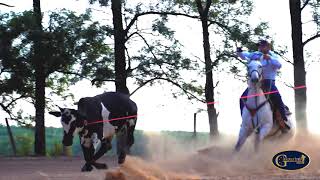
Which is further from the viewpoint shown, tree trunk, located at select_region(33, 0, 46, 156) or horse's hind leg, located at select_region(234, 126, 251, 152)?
tree trunk, located at select_region(33, 0, 46, 156)

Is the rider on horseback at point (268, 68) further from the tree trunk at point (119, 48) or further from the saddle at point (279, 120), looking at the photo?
the tree trunk at point (119, 48)

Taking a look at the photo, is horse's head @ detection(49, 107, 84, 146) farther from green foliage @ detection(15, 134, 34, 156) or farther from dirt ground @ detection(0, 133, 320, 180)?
green foliage @ detection(15, 134, 34, 156)

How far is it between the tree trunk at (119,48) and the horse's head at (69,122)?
12.6 meters

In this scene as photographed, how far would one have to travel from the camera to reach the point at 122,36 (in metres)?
26.1

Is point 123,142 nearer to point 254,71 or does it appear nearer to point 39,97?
point 254,71

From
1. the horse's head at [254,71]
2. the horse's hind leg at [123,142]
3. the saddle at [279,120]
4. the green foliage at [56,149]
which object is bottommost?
the green foliage at [56,149]

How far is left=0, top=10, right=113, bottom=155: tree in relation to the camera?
25078 millimetres

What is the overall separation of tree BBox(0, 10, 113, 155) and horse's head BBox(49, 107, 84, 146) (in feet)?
41.9

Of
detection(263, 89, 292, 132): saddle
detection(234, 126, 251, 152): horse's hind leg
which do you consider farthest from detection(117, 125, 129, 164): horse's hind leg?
detection(263, 89, 292, 132): saddle

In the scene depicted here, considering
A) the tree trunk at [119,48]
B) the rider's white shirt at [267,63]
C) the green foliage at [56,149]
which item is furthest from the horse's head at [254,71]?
the green foliage at [56,149]

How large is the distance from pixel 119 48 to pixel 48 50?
10.2ft

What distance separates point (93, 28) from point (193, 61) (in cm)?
468

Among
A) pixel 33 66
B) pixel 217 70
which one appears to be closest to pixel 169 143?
pixel 217 70

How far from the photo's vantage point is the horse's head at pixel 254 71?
11445mm
